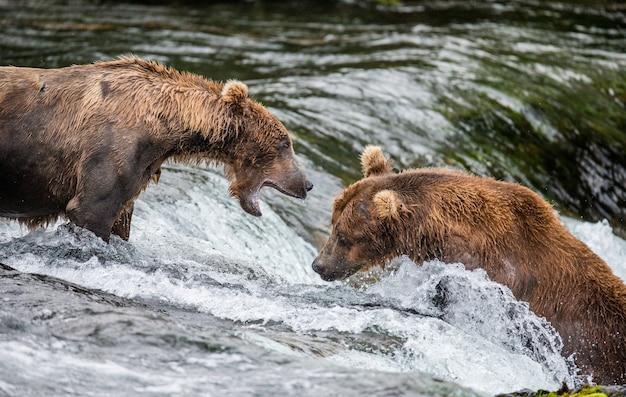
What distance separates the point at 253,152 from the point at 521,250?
211 centimetres

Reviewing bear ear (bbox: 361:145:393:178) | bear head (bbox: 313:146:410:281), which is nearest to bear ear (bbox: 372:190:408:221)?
bear head (bbox: 313:146:410:281)

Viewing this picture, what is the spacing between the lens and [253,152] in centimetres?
792

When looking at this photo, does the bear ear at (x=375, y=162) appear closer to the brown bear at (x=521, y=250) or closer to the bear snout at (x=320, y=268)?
the brown bear at (x=521, y=250)

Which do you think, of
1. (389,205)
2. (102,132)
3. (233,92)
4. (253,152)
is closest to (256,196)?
(253,152)

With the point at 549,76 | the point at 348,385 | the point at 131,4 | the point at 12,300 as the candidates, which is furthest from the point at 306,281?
the point at 131,4

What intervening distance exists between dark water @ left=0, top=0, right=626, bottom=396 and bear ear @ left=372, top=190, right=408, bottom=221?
0.42 m

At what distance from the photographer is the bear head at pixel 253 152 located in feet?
25.5

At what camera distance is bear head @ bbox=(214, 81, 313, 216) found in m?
7.77

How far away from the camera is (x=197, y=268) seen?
766cm

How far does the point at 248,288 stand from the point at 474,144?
20.3ft

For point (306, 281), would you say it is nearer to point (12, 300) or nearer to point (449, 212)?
point (449, 212)

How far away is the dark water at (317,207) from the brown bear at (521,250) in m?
0.16

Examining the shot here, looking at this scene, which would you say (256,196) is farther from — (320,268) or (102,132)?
(102,132)

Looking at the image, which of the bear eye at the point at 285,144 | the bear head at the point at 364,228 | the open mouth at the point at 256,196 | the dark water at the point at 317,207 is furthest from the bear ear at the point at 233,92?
the dark water at the point at 317,207
